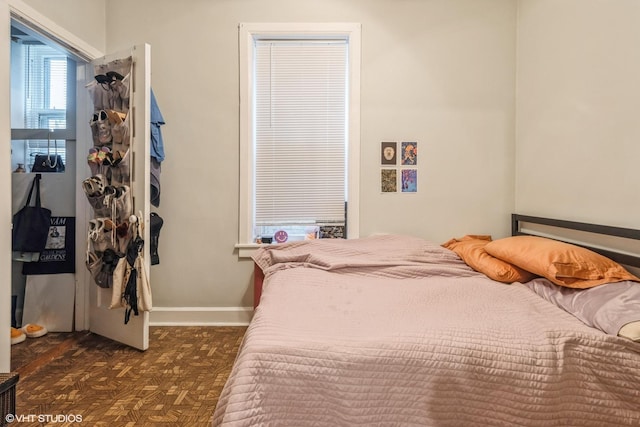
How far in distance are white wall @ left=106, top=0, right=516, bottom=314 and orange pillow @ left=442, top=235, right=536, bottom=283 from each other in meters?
0.45

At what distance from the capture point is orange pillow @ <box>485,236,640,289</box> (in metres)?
1.71

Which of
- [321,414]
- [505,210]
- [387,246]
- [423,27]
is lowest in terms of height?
[321,414]

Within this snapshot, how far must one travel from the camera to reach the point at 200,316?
3.02 m

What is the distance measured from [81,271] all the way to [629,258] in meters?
Answer: 3.58

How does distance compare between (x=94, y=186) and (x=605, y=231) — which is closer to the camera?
(x=605, y=231)

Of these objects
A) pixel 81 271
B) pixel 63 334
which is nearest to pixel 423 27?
pixel 81 271

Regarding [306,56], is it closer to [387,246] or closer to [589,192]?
[387,246]

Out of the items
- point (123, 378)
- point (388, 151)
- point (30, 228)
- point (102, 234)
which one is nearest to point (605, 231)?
point (388, 151)

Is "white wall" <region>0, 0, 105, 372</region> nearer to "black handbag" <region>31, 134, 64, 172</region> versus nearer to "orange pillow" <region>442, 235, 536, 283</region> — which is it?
"black handbag" <region>31, 134, 64, 172</region>

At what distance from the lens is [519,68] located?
2.91 meters

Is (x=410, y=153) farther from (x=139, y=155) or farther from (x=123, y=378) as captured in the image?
(x=123, y=378)

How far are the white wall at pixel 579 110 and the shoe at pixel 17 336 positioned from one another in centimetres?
384

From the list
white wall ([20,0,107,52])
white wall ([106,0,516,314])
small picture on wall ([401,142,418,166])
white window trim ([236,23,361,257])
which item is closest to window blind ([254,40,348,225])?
white window trim ([236,23,361,257])

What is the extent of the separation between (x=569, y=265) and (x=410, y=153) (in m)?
1.51
